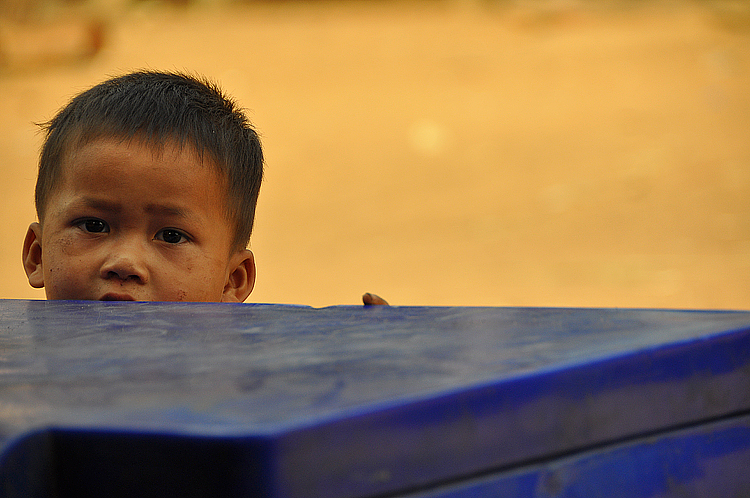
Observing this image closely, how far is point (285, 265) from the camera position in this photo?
5359 millimetres

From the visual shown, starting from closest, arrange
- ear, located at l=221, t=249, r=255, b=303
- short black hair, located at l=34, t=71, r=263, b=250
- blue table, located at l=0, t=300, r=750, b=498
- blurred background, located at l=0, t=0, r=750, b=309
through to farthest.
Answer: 1. blue table, located at l=0, t=300, r=750, b=498
2. short black hair, located at l=34, t=71, r=263, b=250
3. ear, located at l=221, t=249, r=255, b=303
4. blurred background, located at l=0, t=0, r=750, b=309

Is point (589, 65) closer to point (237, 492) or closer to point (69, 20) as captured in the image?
point (69, 20)

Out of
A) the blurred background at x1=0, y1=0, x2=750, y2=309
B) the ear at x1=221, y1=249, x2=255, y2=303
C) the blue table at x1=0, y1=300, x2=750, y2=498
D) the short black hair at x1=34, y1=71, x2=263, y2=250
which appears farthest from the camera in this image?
the blurred background at x1=0, y1=0, x2=750, y2=309

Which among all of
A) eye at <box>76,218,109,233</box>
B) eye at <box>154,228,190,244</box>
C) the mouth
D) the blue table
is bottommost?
the blue table

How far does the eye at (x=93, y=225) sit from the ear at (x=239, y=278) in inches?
9.3

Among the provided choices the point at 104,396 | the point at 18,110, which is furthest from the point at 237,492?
the point at 18,110

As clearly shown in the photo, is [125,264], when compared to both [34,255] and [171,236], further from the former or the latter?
[34,255]

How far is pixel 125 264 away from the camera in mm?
1067

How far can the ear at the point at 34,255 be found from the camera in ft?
4.27

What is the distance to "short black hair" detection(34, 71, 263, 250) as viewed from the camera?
1.22 metres

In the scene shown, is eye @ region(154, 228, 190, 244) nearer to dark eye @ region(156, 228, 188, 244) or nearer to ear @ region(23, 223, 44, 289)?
dark eye @ region(156, 228, 188, 244)

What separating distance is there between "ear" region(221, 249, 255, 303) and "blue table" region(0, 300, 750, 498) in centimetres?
87

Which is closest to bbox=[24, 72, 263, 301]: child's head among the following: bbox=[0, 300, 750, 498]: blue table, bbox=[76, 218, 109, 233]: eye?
bbox=[76, 218, 109, 233]: eye

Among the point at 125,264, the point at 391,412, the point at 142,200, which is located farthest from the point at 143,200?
the point at 391,412
